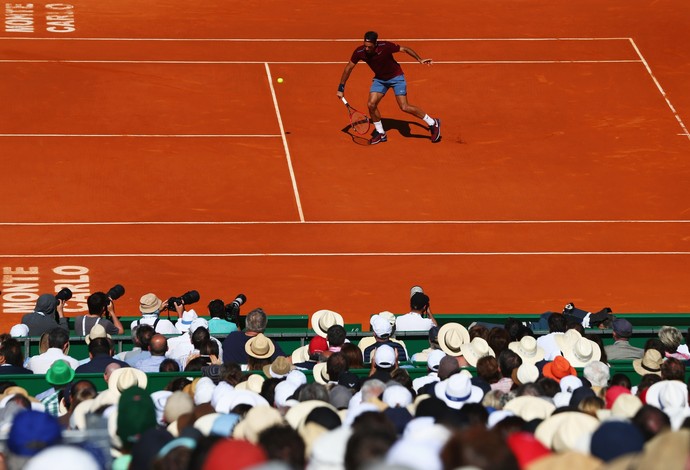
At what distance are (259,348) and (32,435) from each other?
5542mm

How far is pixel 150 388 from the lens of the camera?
10.8 metres

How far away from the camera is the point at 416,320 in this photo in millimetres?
13906

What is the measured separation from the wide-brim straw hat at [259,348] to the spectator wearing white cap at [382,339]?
969 mm

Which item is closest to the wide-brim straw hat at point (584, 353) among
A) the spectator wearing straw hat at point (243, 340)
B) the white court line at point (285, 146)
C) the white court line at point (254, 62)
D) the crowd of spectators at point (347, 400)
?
the crowd of spectators at point (347, 400)

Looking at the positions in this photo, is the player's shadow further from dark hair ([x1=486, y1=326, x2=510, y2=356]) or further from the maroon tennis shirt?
dark hair ([x1=486, y1=326, x2=510, y2=356])

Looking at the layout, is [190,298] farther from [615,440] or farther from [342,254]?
Result: [615,440]

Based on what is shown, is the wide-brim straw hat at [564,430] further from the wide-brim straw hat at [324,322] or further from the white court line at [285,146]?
the white court line at [285,146]

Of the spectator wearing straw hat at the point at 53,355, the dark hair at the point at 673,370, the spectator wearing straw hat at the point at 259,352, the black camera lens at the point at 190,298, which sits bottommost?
the black camera lens at the point at 190,298

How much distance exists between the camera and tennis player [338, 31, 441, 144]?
21.0 meters

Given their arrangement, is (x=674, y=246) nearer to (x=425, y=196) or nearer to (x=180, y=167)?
(x=425, y=196)

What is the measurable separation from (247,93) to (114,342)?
38.9 ft

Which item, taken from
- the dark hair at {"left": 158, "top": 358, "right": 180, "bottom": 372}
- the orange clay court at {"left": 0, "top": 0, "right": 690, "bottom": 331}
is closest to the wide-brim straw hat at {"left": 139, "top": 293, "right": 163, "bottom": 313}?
the orange clay court at {"left": 0, "top": 0, "right": 690, "bottom": 331}

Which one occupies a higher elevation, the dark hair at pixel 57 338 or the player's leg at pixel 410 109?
the dark hair at pixel 57 338

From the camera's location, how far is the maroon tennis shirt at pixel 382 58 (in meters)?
21.0
